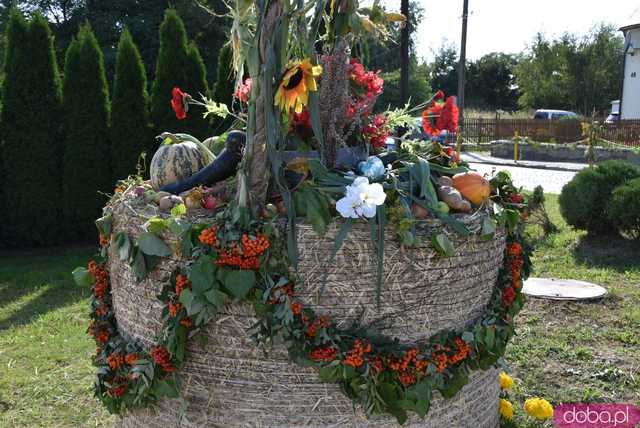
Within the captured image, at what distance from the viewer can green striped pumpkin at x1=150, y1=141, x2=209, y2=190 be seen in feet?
8.82

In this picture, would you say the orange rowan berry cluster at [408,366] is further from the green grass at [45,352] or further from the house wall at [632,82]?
the house wall at [632,82]

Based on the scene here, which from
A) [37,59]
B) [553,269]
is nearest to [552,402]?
[553,269]

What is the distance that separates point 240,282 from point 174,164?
0.99 meters

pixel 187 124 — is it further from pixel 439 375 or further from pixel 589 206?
pixel 439 375

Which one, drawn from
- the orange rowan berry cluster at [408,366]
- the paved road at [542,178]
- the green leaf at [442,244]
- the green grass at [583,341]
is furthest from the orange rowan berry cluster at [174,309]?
the paved road at [542,178]

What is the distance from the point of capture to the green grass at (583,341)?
135 inches

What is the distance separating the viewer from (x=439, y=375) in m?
2.11

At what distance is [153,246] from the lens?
2072 millimetres

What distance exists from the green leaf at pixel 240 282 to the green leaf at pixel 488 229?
2.92ft

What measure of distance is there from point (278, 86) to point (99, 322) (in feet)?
4.62

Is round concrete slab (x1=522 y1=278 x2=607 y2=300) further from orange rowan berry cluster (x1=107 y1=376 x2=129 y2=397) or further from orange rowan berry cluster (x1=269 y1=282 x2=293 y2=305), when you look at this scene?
orange rowan berry cluster (x1=107 y1=376 x2=129 y2=397)

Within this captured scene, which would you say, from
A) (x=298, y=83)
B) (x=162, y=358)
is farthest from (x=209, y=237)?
(x=298, y=83)

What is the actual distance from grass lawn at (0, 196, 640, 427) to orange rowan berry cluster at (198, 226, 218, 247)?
171 cm

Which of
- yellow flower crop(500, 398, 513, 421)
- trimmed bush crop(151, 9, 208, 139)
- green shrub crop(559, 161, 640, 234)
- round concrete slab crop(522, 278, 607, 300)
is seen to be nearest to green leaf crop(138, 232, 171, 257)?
yellow flower crop(500, 398, 513, 421)
